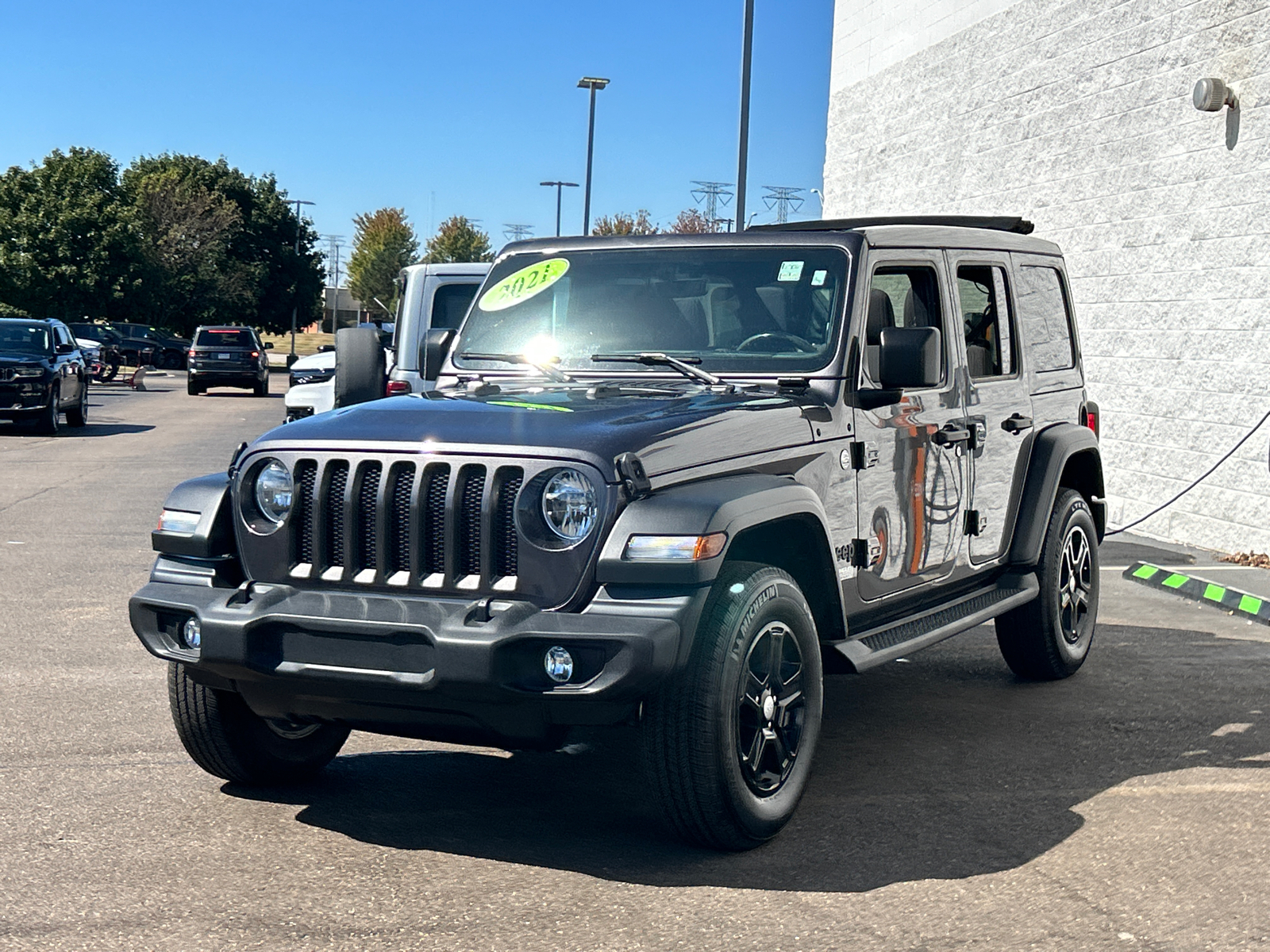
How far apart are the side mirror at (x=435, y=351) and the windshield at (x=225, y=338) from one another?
32835mm

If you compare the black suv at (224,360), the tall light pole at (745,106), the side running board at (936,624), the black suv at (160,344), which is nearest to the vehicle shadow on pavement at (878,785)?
the side running board at (936,624)

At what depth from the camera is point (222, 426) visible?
2611cm

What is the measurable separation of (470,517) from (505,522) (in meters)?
0.11

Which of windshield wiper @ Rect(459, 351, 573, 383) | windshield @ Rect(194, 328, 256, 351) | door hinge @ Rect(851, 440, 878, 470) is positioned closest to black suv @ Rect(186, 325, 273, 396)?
windshield @ Rect(194, 328, 256, 351)

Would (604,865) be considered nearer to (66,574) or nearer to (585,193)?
(66,574)

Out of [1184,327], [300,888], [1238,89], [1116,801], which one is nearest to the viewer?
[300,888]

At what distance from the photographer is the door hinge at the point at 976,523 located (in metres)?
6.49

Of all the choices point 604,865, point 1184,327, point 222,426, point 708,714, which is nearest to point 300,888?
point 604,865

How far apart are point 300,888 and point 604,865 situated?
2.87 ft

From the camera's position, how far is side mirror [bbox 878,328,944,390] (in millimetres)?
5348

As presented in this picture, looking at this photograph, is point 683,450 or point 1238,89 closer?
point 683,450

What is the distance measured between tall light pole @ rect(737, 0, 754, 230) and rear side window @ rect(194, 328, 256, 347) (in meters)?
21.0

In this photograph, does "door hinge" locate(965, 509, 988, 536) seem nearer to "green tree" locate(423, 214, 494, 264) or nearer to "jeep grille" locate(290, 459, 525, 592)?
"jeep grille" locate(290, 459, 525, 592)

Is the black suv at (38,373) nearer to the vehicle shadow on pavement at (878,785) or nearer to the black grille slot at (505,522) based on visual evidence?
the vehicle shadow on pavement at (878,785)
